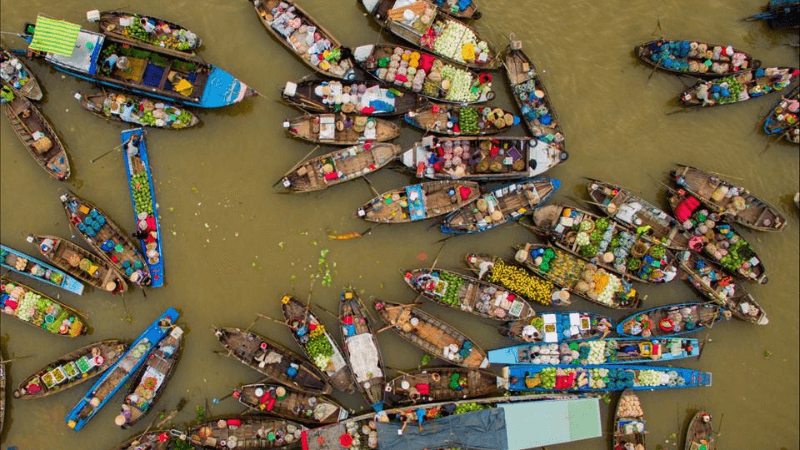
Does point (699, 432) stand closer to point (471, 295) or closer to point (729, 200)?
point (729, 200)

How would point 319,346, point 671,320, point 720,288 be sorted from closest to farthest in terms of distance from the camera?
1. point 319,346
2. point 671,320
3. point 720,288

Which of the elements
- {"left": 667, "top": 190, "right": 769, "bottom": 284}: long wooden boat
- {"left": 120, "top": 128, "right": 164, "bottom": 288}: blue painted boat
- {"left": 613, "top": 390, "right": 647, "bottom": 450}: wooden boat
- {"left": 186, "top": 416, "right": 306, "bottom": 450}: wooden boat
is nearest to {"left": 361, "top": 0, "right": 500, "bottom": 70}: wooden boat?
{"left": 667, "top": 190, "right": 769, "bottom": 284}: long wooden boat

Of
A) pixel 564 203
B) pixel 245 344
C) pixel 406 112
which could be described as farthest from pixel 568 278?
pixel 245 344

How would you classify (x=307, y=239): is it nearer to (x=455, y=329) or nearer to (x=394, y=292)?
(x=394, y=292)

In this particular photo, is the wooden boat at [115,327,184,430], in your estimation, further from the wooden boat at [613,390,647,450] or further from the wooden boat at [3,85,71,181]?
the wooden boat at [613,390,647,450]

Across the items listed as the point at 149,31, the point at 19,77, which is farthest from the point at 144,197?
the point at 19,77

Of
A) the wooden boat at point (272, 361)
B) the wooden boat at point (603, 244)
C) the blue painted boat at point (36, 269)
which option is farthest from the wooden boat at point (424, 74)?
the blue painted boat at point (36, 269)
